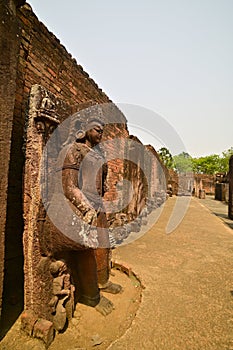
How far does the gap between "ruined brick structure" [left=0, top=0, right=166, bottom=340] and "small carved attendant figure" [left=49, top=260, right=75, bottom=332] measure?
0.30ft

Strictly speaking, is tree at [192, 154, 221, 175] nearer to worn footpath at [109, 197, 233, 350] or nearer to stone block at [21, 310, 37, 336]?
worn footpath at [109, 197, 233, 350]

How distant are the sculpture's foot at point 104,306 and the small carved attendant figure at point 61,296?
1.12 ft

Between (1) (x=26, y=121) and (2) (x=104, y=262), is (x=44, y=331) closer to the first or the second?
(2) (x=104, y=262)

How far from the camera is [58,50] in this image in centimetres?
363

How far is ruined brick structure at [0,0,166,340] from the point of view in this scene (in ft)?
6.18

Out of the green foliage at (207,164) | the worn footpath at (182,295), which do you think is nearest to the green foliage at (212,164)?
the green foliage at (207,164)

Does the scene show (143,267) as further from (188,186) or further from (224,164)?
(224,164)

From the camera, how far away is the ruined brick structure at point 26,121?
1.88 m

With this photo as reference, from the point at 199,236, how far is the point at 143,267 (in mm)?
3008

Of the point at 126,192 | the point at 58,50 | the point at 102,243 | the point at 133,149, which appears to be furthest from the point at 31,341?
the point at 133,149

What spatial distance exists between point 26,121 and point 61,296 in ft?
5.94

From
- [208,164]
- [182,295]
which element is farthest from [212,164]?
[182,295]

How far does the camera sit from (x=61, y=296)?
2211 millimetres

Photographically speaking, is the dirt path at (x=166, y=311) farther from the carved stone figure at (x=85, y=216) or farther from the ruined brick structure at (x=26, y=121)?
the ruined brick structure at (x=26, y=121)
